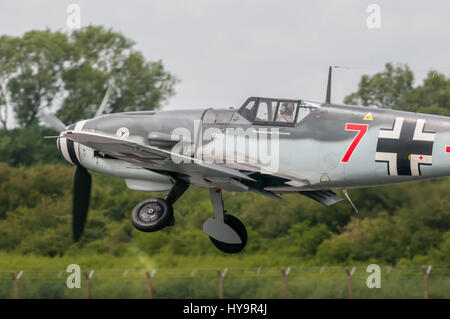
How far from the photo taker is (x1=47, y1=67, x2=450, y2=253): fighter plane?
15.0 metres

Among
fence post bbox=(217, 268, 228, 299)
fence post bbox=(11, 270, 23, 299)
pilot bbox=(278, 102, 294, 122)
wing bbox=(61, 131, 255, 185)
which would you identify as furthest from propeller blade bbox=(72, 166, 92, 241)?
fence post bbox=(11, 270, 23, 299)

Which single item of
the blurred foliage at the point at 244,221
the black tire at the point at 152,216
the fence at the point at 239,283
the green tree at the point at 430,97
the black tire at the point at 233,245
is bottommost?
the fence at the point at 239,283

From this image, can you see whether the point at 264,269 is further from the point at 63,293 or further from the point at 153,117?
the point at 153,117

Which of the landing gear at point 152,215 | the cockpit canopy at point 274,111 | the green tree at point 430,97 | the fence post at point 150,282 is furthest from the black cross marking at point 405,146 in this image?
the fence post at point 150,282

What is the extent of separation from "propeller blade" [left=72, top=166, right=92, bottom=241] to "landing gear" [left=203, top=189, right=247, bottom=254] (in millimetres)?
2526

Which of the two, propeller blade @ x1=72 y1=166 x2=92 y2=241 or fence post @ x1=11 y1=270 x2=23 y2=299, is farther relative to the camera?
fence post @ x1=11 y1=270 x2=23 y2=299

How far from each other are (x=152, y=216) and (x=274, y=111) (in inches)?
106

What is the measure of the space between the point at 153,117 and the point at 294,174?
2724 mm

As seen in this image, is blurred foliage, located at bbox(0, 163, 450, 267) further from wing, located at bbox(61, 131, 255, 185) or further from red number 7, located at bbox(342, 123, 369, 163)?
wing, located at bbox(61, 131, 255, 185)

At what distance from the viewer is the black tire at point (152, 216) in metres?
15.6

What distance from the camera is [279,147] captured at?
50.2ft

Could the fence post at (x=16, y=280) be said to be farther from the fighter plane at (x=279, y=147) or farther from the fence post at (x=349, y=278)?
the fighter plane at (x=279, y=147)

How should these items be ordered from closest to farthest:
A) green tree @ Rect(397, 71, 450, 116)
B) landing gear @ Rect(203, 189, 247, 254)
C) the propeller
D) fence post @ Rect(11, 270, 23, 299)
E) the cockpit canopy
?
1. the cockpit canopy
2. landing gear @ Rect(203, 189, 247, 254)
3. the propeller
4. green tree @ Rect(397, 71, 450, 116)
5. fence post @ Rect(11, 270, 23, 299)

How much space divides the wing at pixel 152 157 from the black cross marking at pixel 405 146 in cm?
229
